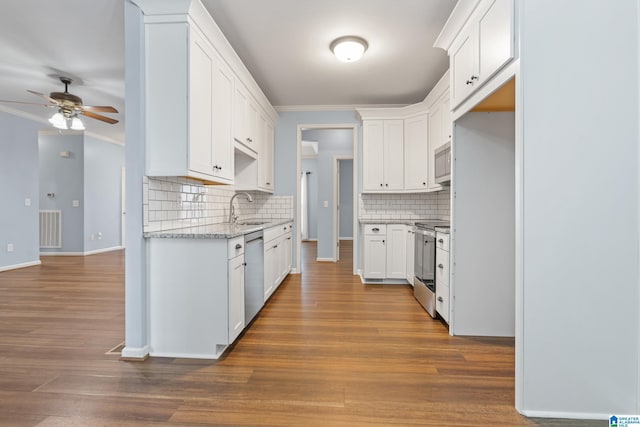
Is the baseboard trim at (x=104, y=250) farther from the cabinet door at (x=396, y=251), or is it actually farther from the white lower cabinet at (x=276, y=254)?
the cabinet door at (x=396, y=251)

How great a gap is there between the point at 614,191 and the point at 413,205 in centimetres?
345

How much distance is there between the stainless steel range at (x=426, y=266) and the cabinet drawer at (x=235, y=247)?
1.81 meters

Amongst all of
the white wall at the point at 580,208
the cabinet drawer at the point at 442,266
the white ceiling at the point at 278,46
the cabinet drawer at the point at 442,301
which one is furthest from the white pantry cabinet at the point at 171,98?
the cabinet drawer at the point at 442,301

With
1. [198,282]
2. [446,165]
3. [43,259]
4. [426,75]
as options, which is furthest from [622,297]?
[43,259]

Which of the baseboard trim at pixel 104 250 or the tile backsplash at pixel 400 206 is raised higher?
the tile backsplash at pixel 400 206

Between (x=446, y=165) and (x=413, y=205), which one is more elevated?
(x=446, y=165)

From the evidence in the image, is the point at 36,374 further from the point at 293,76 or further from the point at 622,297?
the point at 293,76

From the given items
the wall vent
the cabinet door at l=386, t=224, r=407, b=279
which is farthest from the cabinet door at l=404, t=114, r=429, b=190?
the wall vent

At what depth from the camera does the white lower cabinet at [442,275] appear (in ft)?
8.98

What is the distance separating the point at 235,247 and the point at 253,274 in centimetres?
52

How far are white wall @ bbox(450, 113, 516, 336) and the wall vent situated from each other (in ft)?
25.9

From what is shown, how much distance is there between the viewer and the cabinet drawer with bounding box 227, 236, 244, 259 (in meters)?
2.23

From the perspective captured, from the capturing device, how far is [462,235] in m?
2.58

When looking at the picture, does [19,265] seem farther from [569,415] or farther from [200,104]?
[569,415]
